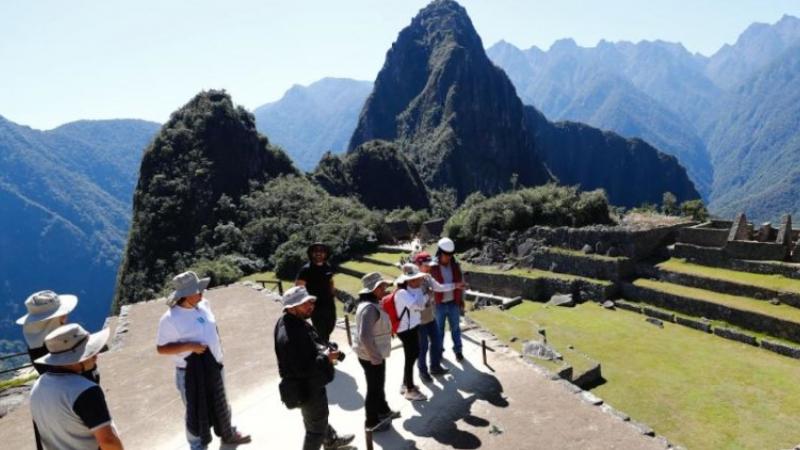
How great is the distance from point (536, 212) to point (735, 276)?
495 inches

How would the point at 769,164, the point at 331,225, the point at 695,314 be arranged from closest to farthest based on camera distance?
the point at 695,314 → the point at 331,225 → the point at 769,164

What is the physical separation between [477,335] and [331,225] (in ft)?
94.2

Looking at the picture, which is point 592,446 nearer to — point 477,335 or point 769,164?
point 477,335

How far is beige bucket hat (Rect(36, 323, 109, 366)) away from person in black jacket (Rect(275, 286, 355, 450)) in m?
1.48

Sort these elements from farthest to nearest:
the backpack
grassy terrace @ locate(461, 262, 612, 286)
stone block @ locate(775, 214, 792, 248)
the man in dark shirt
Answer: grassy terrace @ locate(461, 262, 612, 286), stone block @ locate(775, 214, 792, 248), the man in dark shirt, the backpack

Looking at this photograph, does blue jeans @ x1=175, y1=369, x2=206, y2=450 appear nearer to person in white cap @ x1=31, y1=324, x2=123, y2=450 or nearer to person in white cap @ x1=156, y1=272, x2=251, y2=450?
person in white cap @ x1=156, y1=272, x2=251, y2=450

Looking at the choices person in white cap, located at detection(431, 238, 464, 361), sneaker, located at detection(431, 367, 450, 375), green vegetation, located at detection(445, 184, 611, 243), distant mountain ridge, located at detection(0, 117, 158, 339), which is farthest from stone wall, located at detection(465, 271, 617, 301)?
distant mountain ridge, located at detection(0, 117, 158, 339)

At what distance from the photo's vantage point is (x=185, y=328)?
17.5ft

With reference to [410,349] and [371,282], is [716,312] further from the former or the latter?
[371,282]

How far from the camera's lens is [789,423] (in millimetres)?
9719


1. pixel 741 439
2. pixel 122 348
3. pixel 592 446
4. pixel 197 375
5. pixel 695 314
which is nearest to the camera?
pixel 197 375

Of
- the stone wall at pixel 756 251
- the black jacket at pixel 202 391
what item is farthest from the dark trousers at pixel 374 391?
the stone wall at pixel 756 251

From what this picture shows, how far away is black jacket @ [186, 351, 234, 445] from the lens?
5441 millimetres

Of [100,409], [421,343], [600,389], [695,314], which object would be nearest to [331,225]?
[695,314]
